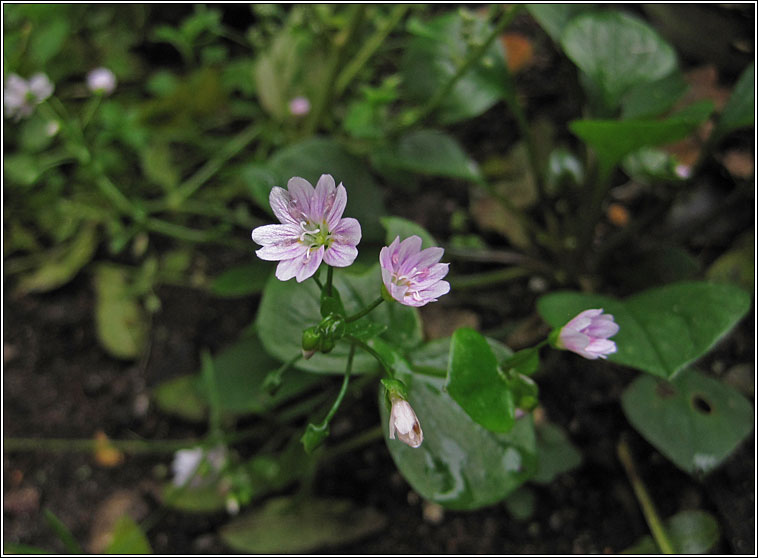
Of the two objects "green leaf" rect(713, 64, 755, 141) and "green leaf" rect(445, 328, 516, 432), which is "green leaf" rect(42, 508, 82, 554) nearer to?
"green leaf" rect(445, 328, 516, 432)

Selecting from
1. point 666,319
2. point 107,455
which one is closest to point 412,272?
point 666,319

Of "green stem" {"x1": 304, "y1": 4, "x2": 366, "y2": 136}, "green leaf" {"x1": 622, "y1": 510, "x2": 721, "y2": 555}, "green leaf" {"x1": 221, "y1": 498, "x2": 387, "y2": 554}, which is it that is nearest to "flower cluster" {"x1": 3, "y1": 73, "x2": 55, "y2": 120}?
"green stem" {"x1": 304, "y1": 4, "x2": 366, "y2": 136}

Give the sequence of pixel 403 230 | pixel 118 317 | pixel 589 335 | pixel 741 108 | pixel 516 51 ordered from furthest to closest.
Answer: pixel 516 51
pixel 118 317
pixel 741 108
pixel 403 230
pixel 589 335

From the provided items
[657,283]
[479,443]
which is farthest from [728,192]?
[479,443]

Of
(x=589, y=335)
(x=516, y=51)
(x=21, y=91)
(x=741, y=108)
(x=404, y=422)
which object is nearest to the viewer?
(x=404, y=422)

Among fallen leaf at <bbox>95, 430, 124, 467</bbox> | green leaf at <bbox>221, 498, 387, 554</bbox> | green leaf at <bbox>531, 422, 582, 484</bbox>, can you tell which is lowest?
fallen leaf at <bbox>95, 430, 124, 467</bbox>

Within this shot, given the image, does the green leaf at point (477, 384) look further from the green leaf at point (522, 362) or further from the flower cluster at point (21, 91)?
the flower cluster at point (21, 91)

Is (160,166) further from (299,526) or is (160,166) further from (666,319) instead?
(666,319)
